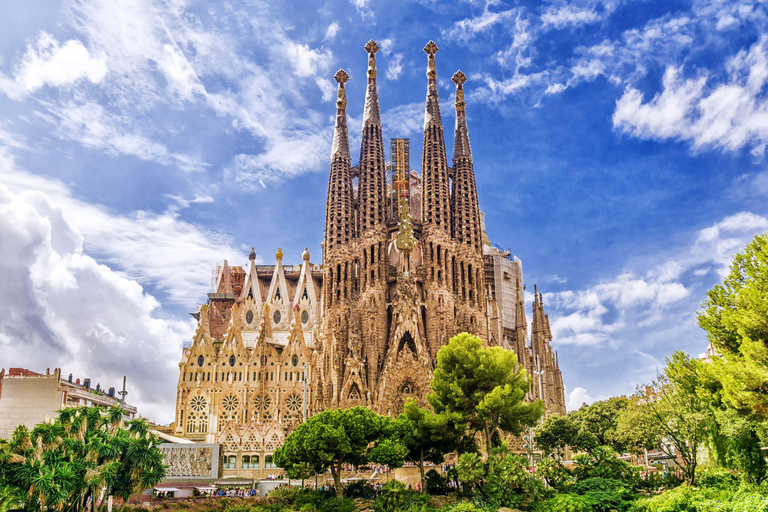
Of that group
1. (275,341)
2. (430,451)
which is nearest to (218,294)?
(275,341)

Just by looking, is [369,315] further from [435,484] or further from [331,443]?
[331,443]

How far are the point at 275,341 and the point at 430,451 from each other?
4296cm

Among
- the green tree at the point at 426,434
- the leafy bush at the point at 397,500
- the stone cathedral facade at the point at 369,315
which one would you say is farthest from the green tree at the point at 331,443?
the stone cathedral facade at the point at 369,315

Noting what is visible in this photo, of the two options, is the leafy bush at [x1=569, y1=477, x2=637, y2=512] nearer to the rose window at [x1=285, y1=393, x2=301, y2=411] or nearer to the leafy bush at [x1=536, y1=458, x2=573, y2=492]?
the leafy bush at [x1=536, y1=458, x2=573, y2=492]

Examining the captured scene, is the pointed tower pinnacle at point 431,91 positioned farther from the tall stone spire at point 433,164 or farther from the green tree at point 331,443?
the green tree at point 331,443

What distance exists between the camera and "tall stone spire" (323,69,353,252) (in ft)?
222

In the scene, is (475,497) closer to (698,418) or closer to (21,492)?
(698,418)

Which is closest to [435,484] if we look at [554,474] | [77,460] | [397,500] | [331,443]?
[397,500]

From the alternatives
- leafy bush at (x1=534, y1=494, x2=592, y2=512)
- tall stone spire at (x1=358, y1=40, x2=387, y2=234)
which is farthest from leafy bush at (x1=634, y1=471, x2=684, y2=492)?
tall stone spire at (x1=358, y1=40, x2=387, y2=234)

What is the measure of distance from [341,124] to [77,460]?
51215 millimetres

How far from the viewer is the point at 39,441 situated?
2778 centimetres

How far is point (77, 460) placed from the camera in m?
27.9

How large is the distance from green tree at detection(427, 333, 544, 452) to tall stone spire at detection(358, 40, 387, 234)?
97.8 ft

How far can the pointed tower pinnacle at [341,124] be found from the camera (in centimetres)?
7106
